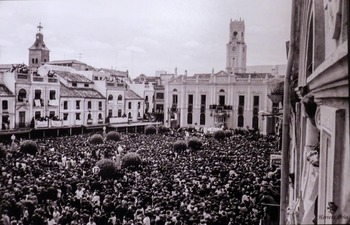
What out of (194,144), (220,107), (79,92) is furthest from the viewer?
(220,107)

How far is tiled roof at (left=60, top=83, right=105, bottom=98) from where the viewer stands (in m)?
29.4

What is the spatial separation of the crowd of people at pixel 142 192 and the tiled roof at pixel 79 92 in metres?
11.8

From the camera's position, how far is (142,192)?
1047 cm

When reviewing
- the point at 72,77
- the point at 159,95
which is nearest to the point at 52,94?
the point at 72,77

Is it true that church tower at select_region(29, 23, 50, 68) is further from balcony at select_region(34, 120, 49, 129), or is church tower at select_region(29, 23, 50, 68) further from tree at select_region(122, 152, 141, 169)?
tree at select_region(122, 152, 141, 169)

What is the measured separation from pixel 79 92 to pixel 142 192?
72.3 ft

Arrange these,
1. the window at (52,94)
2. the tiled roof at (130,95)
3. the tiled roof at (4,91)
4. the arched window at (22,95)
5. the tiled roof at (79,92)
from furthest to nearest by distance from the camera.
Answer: the tiled roof at (130,95), the tiled roof at (79,92), the window at (52,94), the arched window at (22,95), the tiled roof at (4,91)

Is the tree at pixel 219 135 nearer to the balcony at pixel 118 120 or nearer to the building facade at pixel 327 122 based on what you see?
the balcony at pixel 118 120

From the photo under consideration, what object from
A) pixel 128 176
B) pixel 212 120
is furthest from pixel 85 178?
pixel 212 120

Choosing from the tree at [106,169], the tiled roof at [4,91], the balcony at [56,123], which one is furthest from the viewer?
the balcony at [56,123]

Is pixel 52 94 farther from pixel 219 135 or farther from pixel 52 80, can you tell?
pixel 219 135

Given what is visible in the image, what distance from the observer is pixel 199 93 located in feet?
125

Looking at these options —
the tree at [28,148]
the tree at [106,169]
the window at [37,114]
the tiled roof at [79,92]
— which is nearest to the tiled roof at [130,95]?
the tiled roof at [79,92]

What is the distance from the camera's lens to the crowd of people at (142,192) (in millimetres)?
8305
